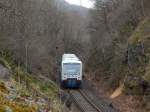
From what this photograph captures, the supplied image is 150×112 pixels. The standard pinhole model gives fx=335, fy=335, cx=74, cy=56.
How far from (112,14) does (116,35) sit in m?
4.55

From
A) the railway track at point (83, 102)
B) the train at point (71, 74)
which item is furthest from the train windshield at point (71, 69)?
the railway track at point (83, 102)

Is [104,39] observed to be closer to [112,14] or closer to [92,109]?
[112,14]

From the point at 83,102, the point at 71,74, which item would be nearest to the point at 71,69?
the point at 71,74

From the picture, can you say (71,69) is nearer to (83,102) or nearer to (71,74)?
(71,74)

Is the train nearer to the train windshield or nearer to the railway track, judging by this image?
the train windshield

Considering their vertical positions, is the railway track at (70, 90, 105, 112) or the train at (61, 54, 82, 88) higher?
the train at (61, 54, 82, 88)

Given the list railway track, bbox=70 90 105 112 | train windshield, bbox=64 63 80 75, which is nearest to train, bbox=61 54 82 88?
train windshield, bbox=64 63 80 75

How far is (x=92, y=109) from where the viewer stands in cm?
2448

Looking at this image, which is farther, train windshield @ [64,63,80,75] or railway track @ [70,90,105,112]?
train windshield @ [64,63,80,75]

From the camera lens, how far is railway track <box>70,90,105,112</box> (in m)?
24.4

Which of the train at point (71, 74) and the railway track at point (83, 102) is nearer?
the railway track at point (83, 102)

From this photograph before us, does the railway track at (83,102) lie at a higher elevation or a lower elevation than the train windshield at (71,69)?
lower

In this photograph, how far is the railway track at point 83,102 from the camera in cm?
2439

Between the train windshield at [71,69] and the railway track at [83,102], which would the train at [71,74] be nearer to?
the train windshield at [71,69]
